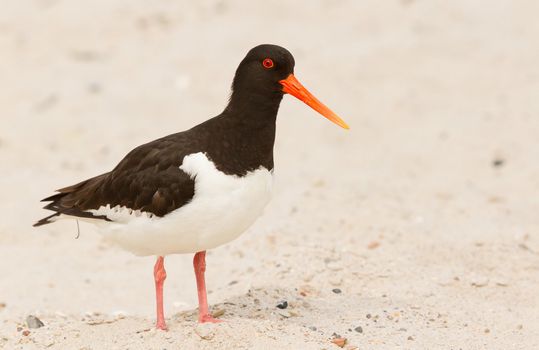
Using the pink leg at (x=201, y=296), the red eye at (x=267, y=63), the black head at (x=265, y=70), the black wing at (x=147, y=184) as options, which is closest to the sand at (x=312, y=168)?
the pink leg at (x=201, y=296)

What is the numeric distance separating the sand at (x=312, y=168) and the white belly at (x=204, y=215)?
70 cm

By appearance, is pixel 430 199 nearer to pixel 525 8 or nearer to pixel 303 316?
pixel 303 316

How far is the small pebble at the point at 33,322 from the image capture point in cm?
720

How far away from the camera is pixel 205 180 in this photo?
6234 mm

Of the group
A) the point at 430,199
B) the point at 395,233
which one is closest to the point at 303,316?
the point at 395,233

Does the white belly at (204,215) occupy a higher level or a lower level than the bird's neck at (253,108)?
lower

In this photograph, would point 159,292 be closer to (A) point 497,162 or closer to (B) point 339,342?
(B) point 339,342

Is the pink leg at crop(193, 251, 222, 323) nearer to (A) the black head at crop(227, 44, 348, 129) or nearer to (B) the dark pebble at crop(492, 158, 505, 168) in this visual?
(A) the black head at crop(227, 44, 348, 129)

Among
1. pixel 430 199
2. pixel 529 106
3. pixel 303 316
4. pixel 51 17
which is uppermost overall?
pixel 51 17

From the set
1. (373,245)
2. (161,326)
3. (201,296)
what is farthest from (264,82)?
(373,245)

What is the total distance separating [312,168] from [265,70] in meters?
5.06

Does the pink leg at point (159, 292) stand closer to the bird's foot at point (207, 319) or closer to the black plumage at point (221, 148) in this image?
the bird's foot at point (207, 319)

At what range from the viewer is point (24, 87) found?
1393cm

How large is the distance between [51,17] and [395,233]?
8.86 metres
